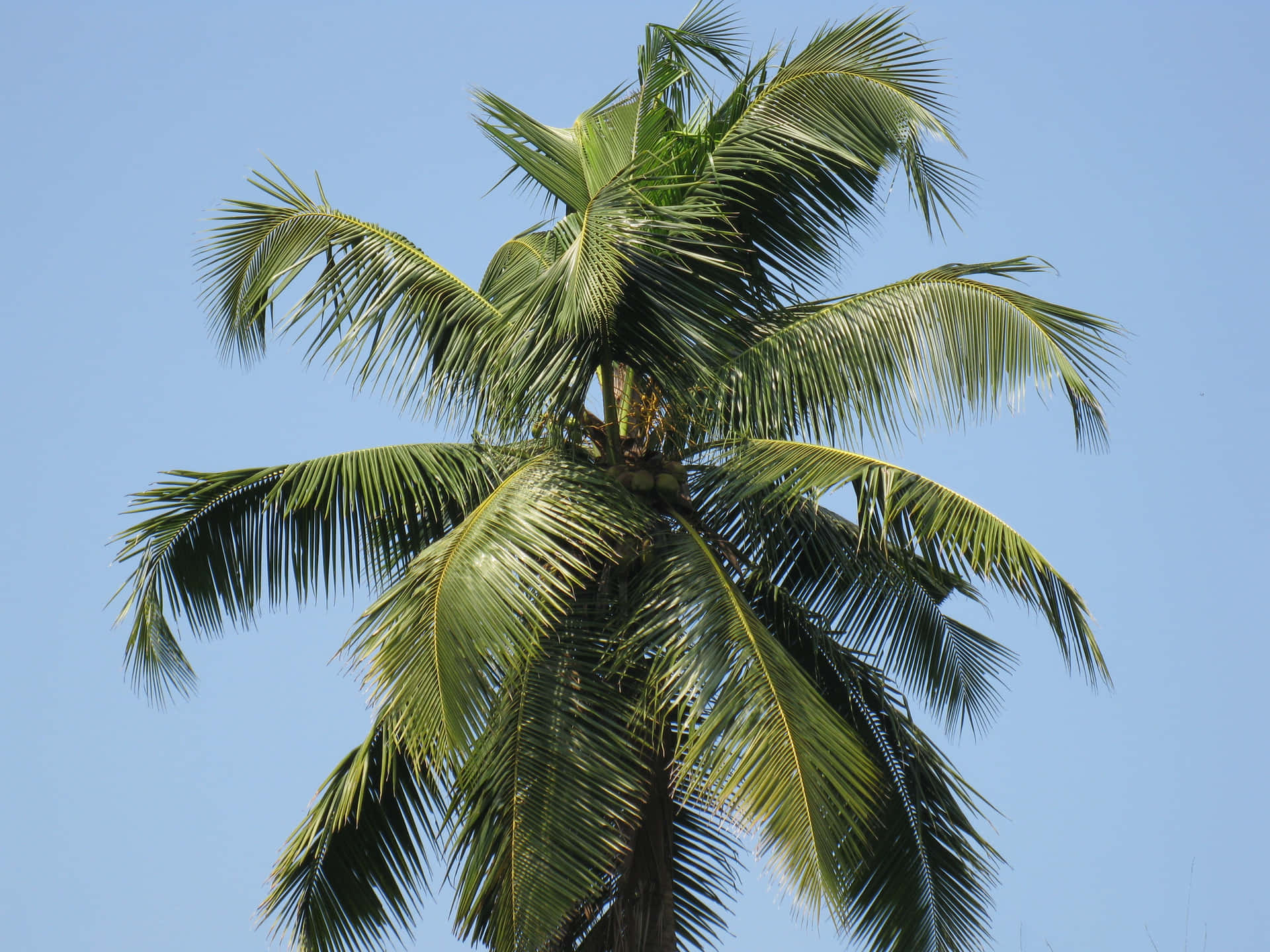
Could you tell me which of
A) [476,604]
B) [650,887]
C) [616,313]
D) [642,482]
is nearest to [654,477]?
[642,482]

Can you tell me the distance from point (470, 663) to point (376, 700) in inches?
20.0

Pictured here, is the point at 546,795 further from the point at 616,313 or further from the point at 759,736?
the point at 616,313

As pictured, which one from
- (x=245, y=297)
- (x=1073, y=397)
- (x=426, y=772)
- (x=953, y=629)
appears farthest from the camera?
(x=953, y=629)

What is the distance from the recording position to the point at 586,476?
8.91m

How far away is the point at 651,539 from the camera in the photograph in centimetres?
912

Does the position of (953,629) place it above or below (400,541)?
above

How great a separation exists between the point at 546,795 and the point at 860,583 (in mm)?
2930

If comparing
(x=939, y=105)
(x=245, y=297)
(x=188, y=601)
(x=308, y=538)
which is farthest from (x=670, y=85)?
(x=188, y=601)

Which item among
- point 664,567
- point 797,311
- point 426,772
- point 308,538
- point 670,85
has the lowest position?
point 426,772

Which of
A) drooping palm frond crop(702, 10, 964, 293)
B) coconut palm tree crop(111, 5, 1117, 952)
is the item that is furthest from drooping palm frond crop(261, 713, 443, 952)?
drooping palm frond crop(702, 10, 964, 293)

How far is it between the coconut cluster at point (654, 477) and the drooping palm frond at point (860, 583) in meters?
0.15

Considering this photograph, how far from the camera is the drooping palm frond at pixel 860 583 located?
956 cm

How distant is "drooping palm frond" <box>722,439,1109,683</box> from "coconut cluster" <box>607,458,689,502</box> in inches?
23.6

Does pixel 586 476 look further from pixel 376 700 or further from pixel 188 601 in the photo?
pixel 188 601
